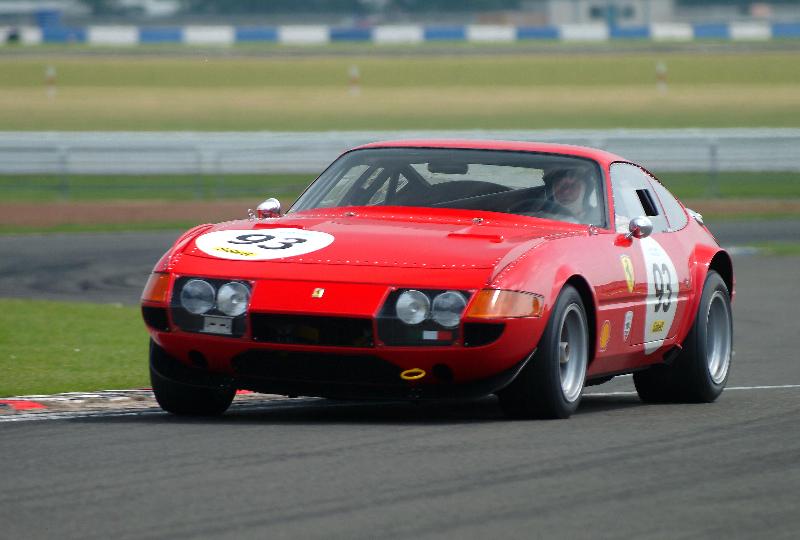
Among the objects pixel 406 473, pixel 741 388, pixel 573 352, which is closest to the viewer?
pixel 406 473

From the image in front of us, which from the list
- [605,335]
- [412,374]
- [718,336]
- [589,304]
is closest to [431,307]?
[412,374]

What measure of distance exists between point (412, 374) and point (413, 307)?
299 mm

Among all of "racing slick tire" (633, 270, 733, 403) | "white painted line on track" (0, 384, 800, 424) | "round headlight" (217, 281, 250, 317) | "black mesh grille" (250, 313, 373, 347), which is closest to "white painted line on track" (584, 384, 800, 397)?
"white painted line on track" (0, 384, 800, 424)

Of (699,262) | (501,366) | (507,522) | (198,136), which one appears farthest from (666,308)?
(198,136)

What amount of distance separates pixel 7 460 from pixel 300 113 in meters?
40.7

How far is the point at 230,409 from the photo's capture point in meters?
8.21

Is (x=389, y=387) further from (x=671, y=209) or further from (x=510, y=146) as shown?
(x=671, y=209)

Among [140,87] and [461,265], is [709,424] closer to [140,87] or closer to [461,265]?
[461,265]

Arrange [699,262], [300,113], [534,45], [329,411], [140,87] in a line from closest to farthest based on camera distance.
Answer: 1. [329,411]
2. [699,262]
3. [300,113]
4. [140,87]
5. [534,45]

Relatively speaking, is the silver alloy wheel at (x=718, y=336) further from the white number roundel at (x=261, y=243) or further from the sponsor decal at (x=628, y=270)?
the white number roundel at (x=261, y=243)

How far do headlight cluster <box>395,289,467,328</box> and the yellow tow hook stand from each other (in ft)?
0.73

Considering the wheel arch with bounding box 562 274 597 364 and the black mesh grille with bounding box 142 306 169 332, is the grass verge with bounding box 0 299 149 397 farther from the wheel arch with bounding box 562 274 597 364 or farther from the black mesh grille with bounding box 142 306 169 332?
A: the wheel arch with bounding box 562 274 597 364

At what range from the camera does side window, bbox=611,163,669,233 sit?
28.2ft

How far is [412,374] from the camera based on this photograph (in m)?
7.10
